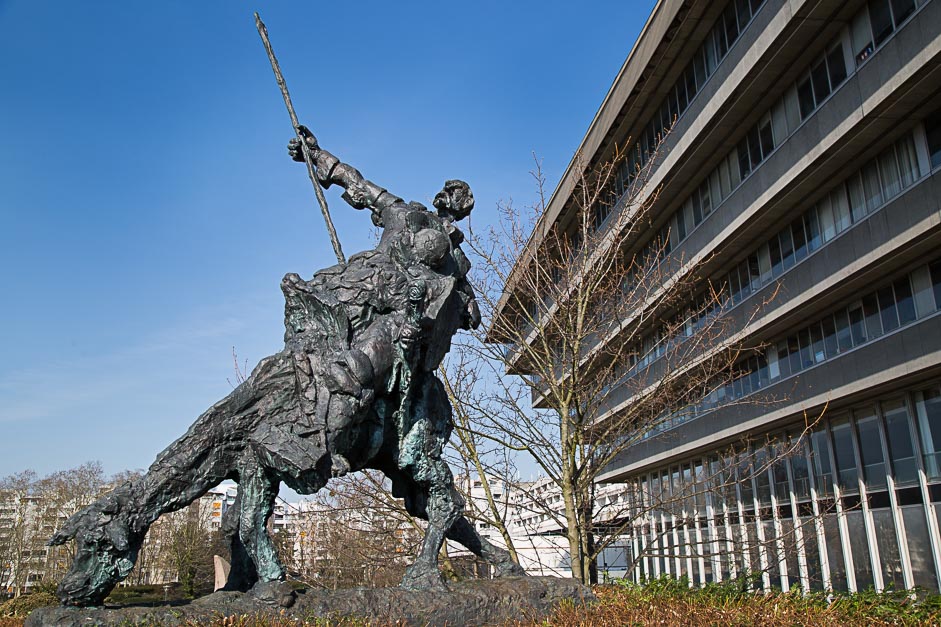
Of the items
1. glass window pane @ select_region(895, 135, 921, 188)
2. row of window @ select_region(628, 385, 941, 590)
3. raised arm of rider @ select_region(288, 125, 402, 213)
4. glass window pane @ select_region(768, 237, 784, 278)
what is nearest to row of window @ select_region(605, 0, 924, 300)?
glass window pane @ select_region(895, 135, 921, 188)

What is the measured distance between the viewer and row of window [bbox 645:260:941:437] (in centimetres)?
1608

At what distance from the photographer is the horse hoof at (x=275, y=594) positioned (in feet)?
15.7

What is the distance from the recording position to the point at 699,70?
71.6 feet

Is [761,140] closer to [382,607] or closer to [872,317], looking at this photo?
[872,317]

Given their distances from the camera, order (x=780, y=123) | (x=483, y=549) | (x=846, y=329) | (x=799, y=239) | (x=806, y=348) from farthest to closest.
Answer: (x=806, y=348) → (x=799, y=239) → (x=780, y=123) → (x=846, y=329) → (x=483, y=549)

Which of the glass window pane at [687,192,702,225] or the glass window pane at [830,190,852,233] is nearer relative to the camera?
the glass window pane at [830,190,852,233]

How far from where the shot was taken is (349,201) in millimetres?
7035

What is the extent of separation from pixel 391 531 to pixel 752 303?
13.8 m

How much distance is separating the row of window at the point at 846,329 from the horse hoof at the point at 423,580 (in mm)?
8658

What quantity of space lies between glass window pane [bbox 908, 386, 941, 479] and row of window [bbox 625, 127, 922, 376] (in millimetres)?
4219

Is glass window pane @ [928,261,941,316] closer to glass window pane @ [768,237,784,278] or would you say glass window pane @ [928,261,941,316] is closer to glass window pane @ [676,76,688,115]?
glass window pane @ [768,237,784,278]

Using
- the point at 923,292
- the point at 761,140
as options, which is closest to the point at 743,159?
the point at 761,140

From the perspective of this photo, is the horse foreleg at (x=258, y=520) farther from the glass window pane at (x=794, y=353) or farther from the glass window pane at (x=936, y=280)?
the glass window pane at (x=794, y=353)

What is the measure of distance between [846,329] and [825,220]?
2.77 meters
